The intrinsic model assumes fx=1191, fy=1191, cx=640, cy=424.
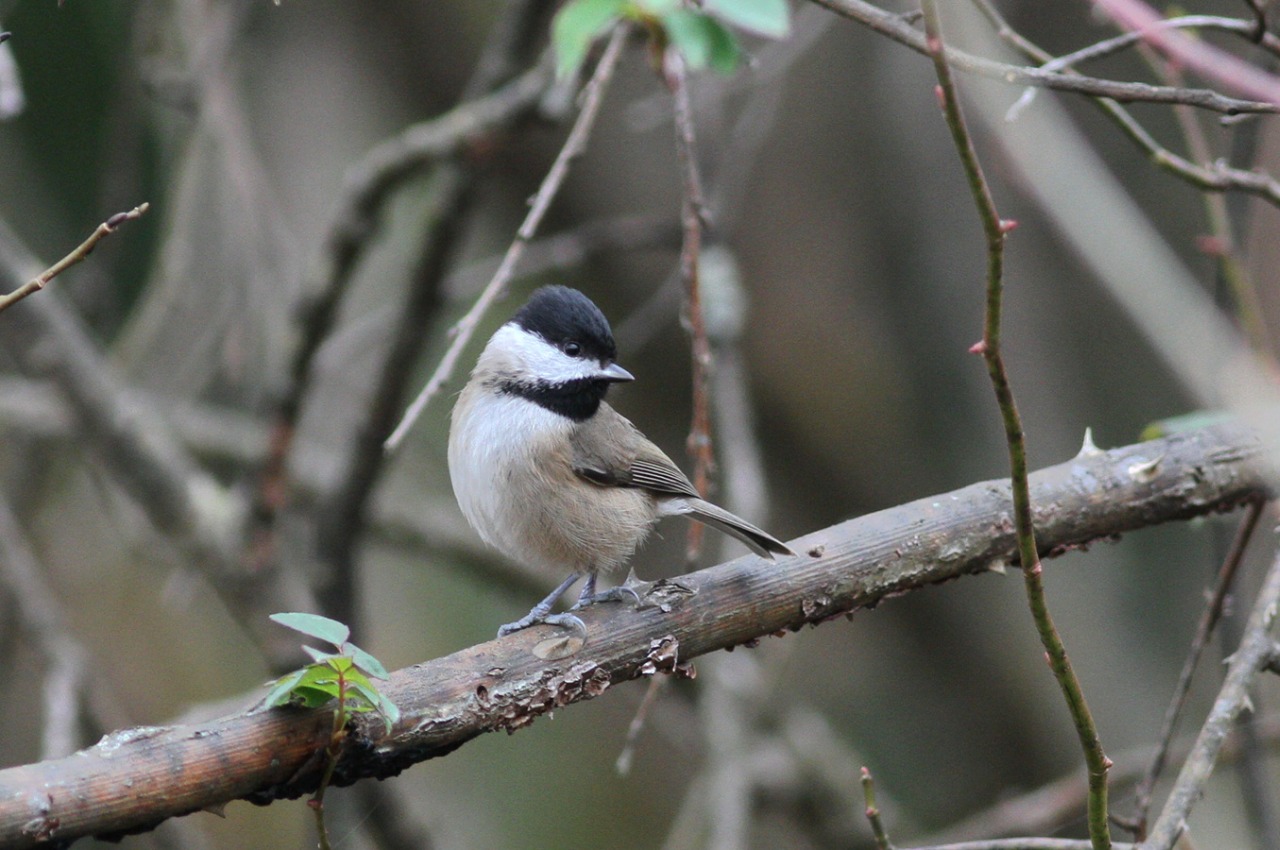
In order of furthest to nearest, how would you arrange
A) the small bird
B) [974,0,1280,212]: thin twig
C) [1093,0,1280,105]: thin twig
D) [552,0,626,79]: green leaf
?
the small bird → [974,0,1280,212]: thin twig → [1093,0,1280,105]: thin twig → [552,0,626,79]: green leaf

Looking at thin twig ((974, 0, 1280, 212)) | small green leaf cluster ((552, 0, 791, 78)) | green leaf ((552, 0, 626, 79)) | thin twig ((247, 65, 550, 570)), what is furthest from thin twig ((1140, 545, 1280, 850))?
thin twig ((247, 65, 550, 570))

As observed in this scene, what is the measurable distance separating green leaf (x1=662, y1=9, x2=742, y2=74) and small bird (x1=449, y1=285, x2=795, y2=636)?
5.21 feet

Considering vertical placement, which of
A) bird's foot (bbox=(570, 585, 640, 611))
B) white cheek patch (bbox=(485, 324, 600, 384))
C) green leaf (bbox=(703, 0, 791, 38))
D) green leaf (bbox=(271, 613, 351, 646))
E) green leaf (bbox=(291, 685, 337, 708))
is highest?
white cheek patch (bbox=(485, 324, 600, 384))

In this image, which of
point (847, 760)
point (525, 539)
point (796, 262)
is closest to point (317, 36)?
point (796, 262)

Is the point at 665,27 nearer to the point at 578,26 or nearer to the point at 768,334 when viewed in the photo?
the point at 578,26

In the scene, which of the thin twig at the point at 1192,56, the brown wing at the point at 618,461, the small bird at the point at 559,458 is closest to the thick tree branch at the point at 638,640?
the small bird at the point at 559,458

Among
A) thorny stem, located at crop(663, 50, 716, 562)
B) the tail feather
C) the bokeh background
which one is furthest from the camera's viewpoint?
the bokeh background

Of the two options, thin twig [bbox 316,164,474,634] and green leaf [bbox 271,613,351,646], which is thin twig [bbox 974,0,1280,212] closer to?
green leaf [bbox 271,613,351,646]

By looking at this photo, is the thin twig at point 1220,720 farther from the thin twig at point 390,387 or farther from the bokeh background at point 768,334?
the thin twig at point 390,387

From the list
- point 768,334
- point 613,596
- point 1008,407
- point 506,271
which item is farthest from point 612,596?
point 768,334

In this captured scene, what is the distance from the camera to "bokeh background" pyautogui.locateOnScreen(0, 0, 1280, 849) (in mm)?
5516

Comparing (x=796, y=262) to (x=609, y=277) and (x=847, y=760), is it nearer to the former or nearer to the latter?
(x=609, y=277)

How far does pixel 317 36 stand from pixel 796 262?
288 centimetres

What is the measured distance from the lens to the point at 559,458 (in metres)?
3.25
